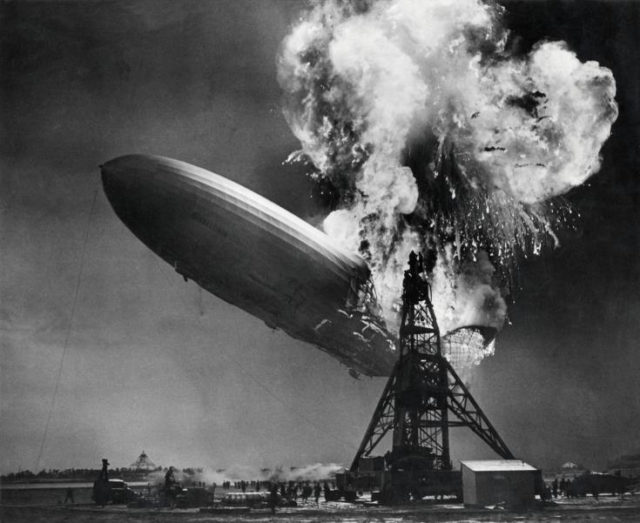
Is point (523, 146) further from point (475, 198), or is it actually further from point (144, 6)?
point (144, 6)

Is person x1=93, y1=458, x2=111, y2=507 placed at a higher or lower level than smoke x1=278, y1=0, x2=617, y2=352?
lower

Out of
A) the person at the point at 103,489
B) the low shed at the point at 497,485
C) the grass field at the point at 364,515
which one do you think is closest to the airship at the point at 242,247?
the grass field at the point at 364,515

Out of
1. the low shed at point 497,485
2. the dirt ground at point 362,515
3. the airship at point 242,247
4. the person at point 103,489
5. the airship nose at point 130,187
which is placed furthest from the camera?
the person at point 103,489

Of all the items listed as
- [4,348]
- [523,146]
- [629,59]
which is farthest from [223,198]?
[629,59]

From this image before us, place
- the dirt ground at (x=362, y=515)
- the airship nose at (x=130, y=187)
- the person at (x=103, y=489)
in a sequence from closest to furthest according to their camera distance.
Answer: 1. the dirt ground at (x=362, y=515)
2. the airship nose at (x=130, y=187)
3. the person at (x=103, y=489)

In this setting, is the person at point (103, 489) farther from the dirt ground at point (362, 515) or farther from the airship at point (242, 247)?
the airship at point (242, 247)

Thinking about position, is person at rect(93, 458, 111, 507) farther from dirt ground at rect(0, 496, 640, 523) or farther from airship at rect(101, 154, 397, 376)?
airship at rect(101, 154, 397, 376)

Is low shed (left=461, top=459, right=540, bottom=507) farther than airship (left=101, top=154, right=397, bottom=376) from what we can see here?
No

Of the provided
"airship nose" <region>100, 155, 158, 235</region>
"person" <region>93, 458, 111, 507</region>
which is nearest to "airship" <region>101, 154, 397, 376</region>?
"airship nose" <region>100, 155, 158, 235</region>
